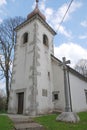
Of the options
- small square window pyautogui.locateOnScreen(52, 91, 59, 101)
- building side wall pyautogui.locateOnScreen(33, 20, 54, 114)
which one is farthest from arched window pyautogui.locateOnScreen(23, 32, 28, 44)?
small square window pyautogui.locateOnScreen(52, 91, 59, 101)

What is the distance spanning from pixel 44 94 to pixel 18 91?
2.64 m

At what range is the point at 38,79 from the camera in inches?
530

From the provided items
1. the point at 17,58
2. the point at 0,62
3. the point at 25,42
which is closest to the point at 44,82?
the point at 17,58

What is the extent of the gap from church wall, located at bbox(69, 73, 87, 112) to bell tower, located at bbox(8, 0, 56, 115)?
2634 mm

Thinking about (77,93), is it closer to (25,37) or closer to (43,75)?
(43,75)

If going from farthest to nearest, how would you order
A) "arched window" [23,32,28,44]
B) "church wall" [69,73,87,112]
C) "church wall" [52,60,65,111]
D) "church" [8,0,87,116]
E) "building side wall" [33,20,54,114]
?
"arched window" [23,32,28,44], "church wall" [69,73,87,112], "church wall" [52,60,65,111], "building side wall" [33,20,54,114], "church" [8,0,87,116]

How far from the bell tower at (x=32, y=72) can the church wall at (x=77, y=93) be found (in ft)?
8.64

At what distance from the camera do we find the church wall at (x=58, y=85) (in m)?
14.0

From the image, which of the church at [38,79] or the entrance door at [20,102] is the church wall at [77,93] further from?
the entrance door at [20,102]

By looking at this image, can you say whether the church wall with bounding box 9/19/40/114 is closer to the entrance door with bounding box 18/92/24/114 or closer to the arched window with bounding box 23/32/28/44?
the entrance door with bounding box 18/92/24/114

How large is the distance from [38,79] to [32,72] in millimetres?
883

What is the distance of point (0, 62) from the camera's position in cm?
2062

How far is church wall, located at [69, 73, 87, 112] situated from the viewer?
1565 cm

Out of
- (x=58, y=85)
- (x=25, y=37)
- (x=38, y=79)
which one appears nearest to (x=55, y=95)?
(x=58, y=85)
